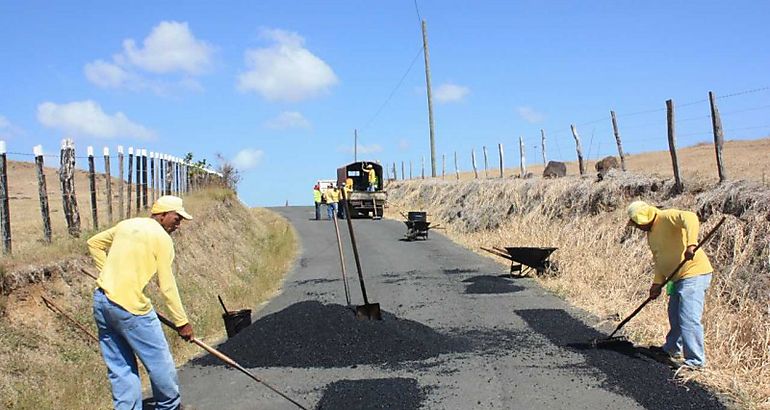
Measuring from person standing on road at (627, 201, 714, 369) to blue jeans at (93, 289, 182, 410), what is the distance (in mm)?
5238

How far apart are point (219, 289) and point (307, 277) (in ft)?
8.28

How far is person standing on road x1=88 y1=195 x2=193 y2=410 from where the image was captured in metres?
5.42

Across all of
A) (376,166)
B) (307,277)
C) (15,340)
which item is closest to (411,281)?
(307,277)

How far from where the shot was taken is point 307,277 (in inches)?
633

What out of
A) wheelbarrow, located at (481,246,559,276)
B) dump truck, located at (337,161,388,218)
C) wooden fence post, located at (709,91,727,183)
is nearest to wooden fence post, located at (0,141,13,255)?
wheelbarrow, located at (481,246,559,276)

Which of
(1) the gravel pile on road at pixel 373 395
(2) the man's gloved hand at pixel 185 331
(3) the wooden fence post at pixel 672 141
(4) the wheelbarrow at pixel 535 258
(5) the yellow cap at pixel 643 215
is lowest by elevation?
(1) the gravel pile on road at pixel 373 395

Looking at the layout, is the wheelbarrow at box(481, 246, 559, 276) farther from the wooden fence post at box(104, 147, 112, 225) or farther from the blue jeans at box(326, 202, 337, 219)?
the wooden fence post at box(104, 147, 112, 225)

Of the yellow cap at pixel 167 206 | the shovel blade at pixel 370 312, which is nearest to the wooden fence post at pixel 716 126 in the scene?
the shovel blade at pixel 370 312

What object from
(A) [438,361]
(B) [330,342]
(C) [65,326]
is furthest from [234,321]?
(A) [438,361]

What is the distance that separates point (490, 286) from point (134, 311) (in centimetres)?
891

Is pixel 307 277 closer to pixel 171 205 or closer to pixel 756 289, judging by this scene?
pixel 756 289

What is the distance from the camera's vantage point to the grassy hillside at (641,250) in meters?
7.87

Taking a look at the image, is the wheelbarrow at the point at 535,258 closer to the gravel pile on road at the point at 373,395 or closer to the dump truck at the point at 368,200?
the gravel pile on road at the point at 373,395

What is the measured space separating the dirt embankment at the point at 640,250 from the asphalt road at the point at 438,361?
62 cm
